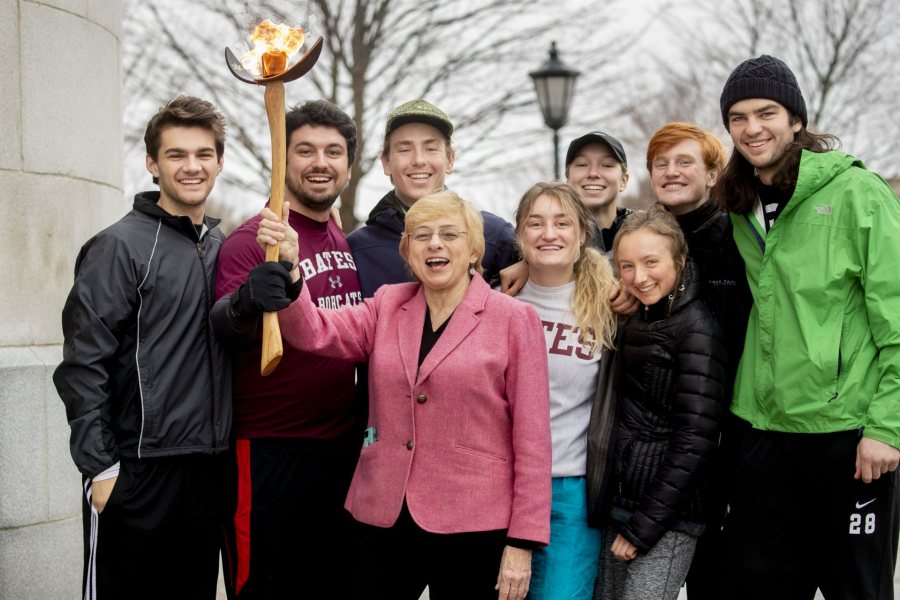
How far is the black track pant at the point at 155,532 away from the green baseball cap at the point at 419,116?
1.74 m

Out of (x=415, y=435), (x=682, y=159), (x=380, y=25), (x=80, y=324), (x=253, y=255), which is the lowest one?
(x=415, y=435)

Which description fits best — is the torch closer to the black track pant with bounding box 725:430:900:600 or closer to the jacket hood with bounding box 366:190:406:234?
→ the jacket hood with bounding box 366:190:406:234

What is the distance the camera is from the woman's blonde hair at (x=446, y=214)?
3.28 metres

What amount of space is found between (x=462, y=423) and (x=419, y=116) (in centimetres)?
169

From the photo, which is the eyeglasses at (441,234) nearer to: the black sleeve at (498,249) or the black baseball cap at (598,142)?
the black sleeve at (498,249)

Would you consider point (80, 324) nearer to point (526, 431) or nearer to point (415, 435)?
point (415, 435)

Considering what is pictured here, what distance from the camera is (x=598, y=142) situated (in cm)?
447

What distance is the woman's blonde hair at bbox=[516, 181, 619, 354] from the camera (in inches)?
136

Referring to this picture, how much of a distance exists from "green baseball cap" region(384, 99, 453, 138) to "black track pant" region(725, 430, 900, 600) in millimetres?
1940

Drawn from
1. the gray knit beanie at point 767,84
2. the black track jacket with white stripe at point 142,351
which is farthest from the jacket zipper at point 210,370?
the gray knit beanie at point 767,84

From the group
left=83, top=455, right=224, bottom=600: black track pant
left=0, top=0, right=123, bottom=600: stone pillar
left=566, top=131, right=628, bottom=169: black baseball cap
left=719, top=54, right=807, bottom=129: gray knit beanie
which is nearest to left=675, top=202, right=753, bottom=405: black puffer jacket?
left=719, top=54, right=807, bottom=129: gray knit beanie

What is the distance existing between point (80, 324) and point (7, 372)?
159cm

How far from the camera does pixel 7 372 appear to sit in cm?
461

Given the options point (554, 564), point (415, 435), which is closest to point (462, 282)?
point (415, 435)
